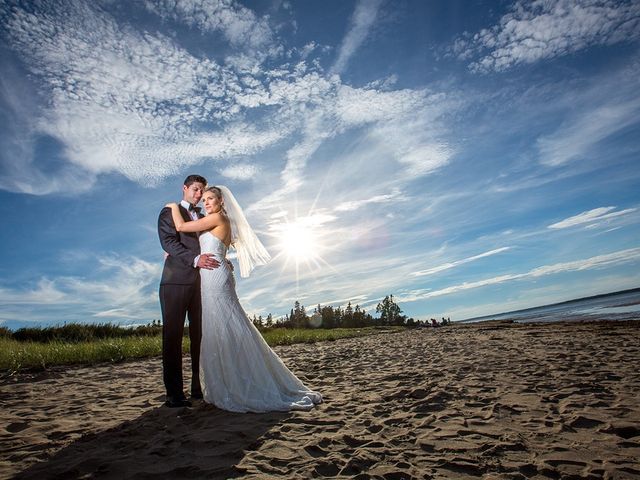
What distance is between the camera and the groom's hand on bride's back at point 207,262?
529 cm

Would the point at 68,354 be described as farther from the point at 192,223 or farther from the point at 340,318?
the point at 340,318

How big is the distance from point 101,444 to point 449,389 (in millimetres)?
4651

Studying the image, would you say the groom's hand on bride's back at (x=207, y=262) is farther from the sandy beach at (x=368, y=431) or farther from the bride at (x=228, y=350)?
the sandy beach at (x=368, y=431)

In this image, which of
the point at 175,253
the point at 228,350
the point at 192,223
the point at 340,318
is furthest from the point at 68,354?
the point at 340,318

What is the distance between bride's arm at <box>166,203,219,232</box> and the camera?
524 centimetres

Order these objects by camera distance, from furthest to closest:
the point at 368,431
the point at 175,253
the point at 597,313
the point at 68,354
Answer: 1. the point at 597,313
2. the point at 68,354
3. the point at 175,253
4. the point at 368,431

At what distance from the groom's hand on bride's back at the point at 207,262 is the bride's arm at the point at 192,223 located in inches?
15.2

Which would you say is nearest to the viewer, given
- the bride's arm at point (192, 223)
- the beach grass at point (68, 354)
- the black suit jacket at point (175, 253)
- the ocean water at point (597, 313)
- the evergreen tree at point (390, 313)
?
the bride's arm at point (192, 223)

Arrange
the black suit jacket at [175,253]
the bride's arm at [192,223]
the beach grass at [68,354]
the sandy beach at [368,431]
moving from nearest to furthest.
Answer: the sandy beach at [368,431] → the bride's arm at [192,223] → the black suit jacket at [175,253] → the beach grass at [68,354]

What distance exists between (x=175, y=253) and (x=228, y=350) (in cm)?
158

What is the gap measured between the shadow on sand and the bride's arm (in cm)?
248

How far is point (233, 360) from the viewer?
17.2ft

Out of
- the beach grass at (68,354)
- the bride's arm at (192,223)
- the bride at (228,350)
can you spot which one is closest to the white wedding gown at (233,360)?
the bride at (228,350)

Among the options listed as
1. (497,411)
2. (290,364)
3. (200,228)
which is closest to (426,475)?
(497,411)
